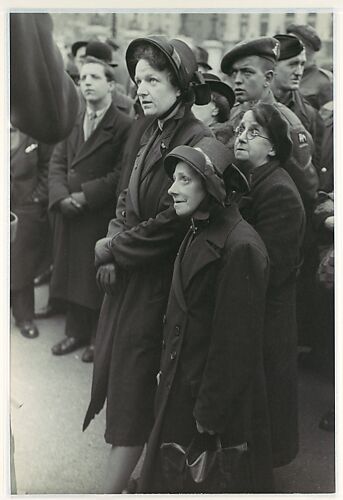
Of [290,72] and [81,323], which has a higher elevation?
[290,72]

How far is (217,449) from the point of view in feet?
6.63

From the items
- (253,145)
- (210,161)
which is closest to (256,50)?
(253,145)

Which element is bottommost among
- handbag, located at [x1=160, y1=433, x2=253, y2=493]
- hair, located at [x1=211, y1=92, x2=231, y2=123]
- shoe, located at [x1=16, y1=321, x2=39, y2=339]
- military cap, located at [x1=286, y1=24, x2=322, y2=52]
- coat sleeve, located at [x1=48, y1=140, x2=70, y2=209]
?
handbag, located at [x1=160, y1=433, x2=253, y2=493]

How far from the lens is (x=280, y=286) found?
2072 mm

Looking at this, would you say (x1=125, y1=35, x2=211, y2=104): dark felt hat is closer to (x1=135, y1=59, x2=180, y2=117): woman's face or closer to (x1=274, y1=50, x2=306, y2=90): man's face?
(x1=135, y1=59, x2=180, y2=117): woman's face

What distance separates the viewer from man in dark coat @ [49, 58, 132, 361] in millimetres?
2199

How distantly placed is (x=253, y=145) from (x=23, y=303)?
93 centimetres

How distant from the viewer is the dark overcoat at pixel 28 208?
222cm

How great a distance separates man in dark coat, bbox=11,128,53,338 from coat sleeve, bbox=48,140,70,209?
31 mm

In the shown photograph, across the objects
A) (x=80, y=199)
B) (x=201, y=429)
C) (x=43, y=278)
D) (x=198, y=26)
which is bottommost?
(x=201, y=429)

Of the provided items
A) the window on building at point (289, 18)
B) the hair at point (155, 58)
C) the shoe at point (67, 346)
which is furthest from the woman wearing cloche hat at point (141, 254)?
the window on building at point (289, 18)

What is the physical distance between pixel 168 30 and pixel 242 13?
249mm

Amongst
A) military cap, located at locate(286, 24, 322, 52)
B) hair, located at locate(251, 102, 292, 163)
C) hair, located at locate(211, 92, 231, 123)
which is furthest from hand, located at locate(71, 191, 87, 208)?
military cap, located at locate(286, 24, 322, 52)

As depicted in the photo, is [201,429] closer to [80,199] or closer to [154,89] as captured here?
[80,199]
